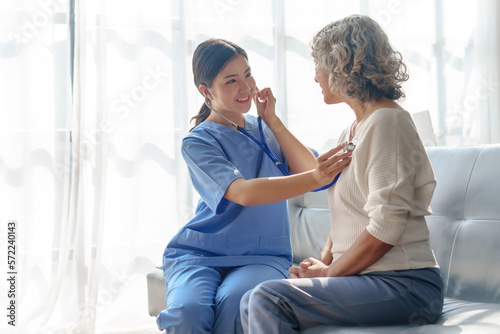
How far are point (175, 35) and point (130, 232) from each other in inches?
42.9

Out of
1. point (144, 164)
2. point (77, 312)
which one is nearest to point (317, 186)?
point (144, 164)

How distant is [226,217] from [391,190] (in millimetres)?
656

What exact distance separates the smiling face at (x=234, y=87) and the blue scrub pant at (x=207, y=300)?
55cm

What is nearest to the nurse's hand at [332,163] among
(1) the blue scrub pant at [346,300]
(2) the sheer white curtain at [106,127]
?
(1) the blue scrub pant at [346,300]

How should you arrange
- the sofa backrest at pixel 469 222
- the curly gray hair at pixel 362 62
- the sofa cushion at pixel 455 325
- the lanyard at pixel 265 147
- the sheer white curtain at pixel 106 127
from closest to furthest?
the sofa cushion at pixel 455 325, the curly gray hair at pixel 362 62, the sofa backrest at pixel 469 222, the lanyard at pixel 265 147, the sheer white curtain at pixel 106 127

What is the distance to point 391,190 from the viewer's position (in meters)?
1.26

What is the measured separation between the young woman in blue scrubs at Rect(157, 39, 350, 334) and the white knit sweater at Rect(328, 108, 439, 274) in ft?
0.33

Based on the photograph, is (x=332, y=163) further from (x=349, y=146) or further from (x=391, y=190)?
(x=391, y=190)

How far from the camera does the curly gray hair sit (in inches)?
55.4

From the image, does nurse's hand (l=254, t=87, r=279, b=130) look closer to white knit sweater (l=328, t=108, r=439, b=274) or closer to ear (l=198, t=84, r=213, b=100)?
ear (l=198, t=84, r=213, b=100)

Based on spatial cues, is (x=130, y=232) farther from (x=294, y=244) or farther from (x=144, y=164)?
(x=294, y=244)

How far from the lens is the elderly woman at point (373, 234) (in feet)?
4.16

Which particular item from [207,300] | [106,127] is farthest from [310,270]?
[106,127]

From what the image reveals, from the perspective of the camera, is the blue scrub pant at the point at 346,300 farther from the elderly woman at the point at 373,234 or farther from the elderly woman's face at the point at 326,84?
the elderly woman's face at the point at 326,84
